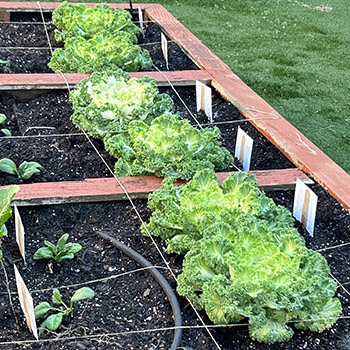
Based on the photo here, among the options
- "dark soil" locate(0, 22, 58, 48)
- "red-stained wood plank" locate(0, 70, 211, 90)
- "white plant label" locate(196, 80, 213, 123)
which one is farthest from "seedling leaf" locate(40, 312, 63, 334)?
"dark soil" locate(0, 22, 58, 48)

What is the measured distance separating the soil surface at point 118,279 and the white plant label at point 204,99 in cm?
83

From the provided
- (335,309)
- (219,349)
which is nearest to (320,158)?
(335,309)

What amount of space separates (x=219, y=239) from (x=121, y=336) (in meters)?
0.41

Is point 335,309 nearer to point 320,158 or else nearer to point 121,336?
point 121,336

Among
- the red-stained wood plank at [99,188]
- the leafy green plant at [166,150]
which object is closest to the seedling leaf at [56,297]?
the red-stained wood plank at [99,188]

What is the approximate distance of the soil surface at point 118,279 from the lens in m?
1.75

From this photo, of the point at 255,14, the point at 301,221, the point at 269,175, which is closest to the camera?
the point at 301,221

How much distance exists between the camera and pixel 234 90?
324 centimetres

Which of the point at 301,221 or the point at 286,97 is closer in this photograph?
the point at 301,221

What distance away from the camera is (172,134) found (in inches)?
95.2

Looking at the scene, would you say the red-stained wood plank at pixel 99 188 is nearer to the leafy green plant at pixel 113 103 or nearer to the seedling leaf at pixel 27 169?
the seedling leaf at pixel 27 169

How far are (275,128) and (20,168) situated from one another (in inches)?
46.6

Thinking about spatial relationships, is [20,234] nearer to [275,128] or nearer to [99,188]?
[99,188]

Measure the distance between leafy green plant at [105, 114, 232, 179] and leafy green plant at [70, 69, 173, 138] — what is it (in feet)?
0.68
